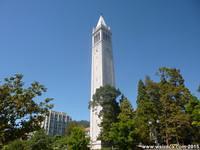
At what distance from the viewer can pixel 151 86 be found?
34.5m

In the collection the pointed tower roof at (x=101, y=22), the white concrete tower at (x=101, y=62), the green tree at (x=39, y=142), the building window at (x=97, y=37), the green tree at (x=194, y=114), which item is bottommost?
the green tree at (x=39, y=142)

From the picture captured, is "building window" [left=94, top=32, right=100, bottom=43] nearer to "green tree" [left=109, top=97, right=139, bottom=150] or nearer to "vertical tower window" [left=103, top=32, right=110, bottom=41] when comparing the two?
"vertical tower window" [left=103, top=32, right=110, bottom=41]

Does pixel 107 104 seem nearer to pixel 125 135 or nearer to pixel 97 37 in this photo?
pixel 125 135

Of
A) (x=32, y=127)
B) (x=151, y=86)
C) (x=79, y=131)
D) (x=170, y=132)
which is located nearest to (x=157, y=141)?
(x=170, y=132)

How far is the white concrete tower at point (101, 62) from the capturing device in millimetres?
56312

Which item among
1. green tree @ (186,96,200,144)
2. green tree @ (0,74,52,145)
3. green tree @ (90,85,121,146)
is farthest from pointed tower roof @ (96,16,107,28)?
green tree @ (0,74,52,145)

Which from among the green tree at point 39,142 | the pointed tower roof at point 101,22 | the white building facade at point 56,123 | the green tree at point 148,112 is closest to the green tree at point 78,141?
the green tree at point 39,142

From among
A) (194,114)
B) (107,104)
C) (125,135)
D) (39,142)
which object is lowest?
(39,142)

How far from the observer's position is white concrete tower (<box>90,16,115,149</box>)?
56312 mm

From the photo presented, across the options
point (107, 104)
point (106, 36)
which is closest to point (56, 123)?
point (106, 36)

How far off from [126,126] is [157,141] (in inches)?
359

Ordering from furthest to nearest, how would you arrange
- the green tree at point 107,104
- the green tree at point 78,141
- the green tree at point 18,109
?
1. the green tree at point 107,104
2. the green tree at point 78,141
3. the green tree at point 18,109

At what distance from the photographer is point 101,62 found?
193 feet

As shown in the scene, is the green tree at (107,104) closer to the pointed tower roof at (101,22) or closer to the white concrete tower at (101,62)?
the white concrete tower at (101,62)
